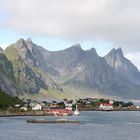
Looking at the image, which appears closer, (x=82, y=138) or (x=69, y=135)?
(x=82, y=138)

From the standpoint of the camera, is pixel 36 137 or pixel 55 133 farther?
pixel 55 133

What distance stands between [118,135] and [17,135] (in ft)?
106

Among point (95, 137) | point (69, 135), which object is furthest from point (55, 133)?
point (95, 137)

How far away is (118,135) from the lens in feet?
526

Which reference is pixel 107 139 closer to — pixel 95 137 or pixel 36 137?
pixel 95 137

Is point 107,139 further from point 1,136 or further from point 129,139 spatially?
point 1,136

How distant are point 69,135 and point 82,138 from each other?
459 inches

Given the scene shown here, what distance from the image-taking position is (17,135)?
154125 mm

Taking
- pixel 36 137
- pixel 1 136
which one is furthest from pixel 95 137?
pixel 1 136

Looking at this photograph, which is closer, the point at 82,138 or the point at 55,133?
the point at 82,138

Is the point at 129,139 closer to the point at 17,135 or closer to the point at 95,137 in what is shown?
the point at 95,137

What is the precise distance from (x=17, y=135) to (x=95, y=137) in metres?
24.1

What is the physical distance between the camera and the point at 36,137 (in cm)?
14962

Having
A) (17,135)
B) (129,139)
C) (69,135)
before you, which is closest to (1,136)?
(17,135)
